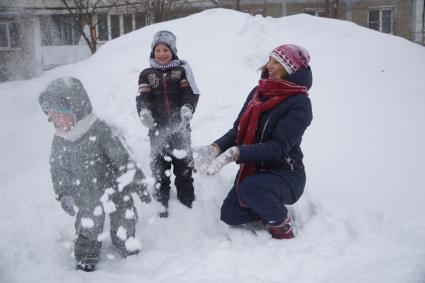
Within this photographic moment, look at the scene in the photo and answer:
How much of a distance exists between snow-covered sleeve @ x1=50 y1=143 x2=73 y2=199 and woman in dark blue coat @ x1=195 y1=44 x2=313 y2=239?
84 centimetres

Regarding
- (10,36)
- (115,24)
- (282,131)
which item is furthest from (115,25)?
(282,131)

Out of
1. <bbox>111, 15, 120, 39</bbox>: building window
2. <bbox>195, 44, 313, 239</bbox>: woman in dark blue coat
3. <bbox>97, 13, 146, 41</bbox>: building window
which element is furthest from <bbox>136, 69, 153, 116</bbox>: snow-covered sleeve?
<bbox>111, 15, 120, 39</bbox>: building window

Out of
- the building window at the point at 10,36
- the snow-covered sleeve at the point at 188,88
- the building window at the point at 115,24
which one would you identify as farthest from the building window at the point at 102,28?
the snow-covered sleeve at the point at 188,88

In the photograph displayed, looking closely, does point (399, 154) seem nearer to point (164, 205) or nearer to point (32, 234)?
point (164, 205)

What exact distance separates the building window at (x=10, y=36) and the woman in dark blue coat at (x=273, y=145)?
1229 cm

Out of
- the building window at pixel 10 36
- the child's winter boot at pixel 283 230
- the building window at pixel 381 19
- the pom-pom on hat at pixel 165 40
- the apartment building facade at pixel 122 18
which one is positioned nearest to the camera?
the child's winter boot at pixel 283 230

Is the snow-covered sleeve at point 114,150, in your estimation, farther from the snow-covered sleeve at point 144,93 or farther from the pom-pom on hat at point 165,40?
the pom-pom on hat at point 165,40

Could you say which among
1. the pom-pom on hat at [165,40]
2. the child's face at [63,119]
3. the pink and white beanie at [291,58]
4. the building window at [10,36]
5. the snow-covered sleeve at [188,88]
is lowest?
the child's face at [63,119]

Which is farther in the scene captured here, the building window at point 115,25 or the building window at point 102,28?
the building window at point 115,25

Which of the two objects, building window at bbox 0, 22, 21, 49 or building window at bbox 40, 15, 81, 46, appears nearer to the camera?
building window at bbox 0, 22, 21, 49

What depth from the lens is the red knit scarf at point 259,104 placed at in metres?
2.46

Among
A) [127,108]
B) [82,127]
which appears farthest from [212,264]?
[127,108]

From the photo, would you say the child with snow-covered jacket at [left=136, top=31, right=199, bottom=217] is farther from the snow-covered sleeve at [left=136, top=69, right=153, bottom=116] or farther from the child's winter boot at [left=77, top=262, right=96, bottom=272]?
the child's winter boot at [left=77, top=262, right=96, bottom=272]

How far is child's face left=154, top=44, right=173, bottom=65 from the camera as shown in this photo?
2.92 meters
